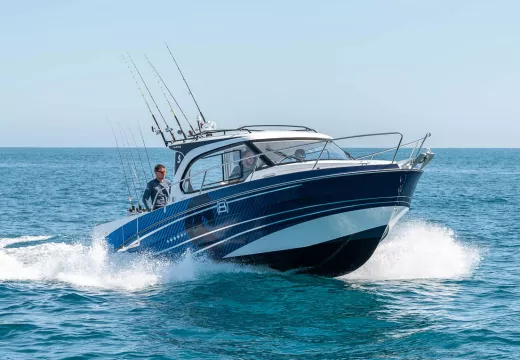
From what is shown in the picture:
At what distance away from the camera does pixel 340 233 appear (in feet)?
38.3

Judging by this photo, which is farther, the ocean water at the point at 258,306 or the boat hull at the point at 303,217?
the boat hull at the point at 303,217

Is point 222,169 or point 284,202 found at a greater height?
point 222,169

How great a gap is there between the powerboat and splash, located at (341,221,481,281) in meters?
0.99

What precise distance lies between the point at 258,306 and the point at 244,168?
8.78 feet

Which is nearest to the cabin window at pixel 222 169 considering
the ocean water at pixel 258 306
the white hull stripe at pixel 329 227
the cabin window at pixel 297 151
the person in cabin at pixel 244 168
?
the person in cabin at pixel 244 168

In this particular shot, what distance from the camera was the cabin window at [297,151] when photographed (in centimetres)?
1230

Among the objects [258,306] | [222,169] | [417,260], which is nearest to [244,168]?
[222,169]

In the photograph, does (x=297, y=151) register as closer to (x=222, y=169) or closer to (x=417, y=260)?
(x=222, y=169)

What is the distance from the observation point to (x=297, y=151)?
12500 millimetres

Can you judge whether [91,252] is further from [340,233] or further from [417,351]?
[417,351]

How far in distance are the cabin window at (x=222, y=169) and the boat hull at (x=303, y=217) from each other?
1.55 ft

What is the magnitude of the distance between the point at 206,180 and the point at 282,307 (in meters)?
3.16

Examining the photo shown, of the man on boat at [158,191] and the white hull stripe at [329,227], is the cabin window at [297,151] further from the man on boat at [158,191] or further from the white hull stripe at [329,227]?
the man on boat at [158,191]

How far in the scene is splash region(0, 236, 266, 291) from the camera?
496 inches
